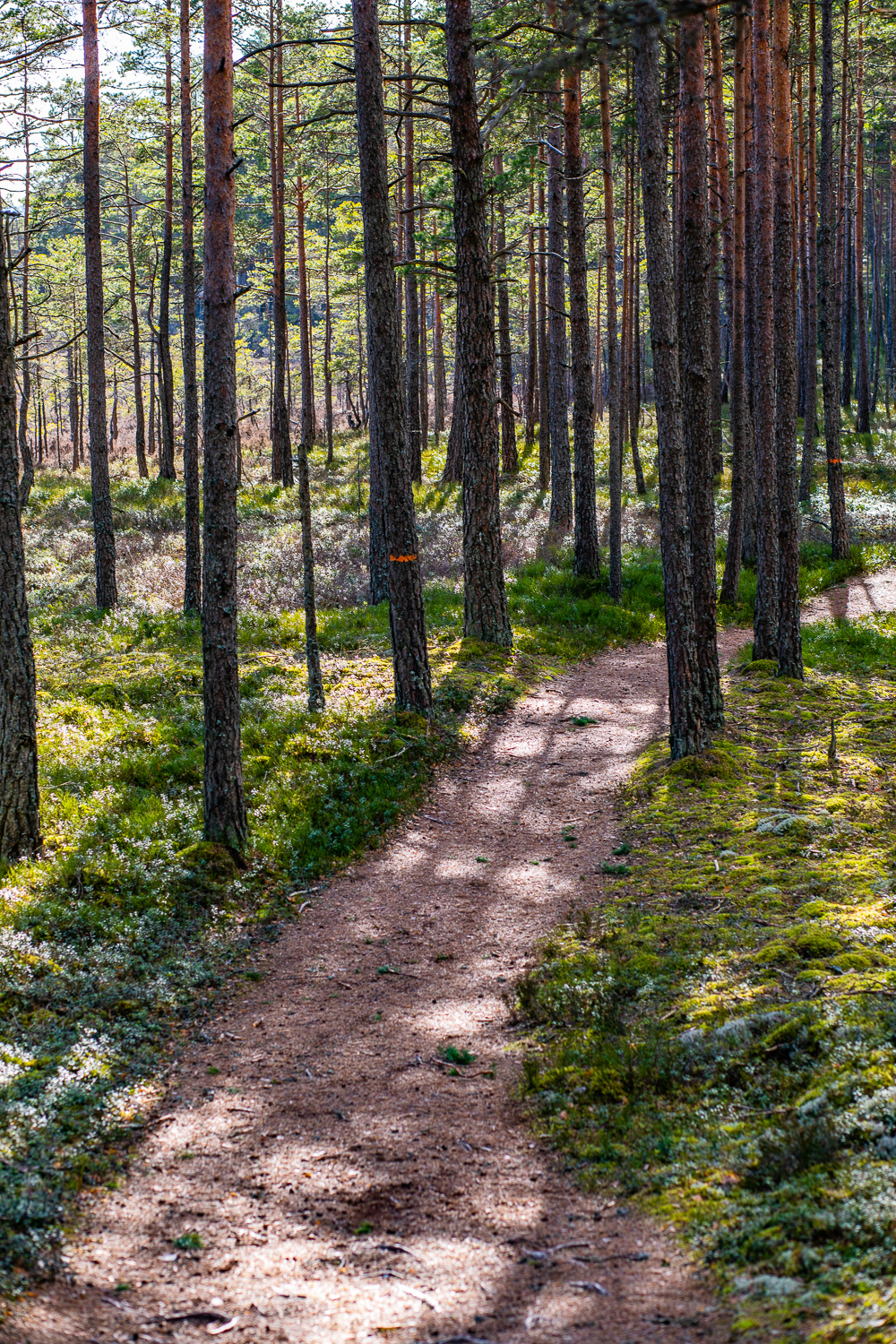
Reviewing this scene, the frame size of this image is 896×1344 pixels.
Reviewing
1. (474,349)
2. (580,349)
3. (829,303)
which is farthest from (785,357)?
(829,303)

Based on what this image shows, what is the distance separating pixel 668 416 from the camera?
9.38 m

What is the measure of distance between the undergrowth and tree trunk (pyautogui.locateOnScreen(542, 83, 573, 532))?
13.0 m

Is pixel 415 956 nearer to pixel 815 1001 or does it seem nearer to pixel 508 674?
pixel 815 1001

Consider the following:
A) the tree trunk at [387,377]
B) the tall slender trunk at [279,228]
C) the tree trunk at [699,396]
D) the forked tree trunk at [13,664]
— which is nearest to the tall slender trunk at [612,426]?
the tree trunk at [699,396]

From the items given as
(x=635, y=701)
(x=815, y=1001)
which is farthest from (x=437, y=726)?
(x=815, y=1001)

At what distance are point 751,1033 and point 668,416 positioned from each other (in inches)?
248

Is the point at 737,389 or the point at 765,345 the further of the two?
the point at 737,389

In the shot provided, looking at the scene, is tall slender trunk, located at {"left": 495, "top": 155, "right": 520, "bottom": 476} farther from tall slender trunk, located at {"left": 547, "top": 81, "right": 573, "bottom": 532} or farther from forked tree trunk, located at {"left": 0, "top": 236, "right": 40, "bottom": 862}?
forked tree trunk, located at {"left": 0, "top": 236, "right": 40, "bottom": 862}

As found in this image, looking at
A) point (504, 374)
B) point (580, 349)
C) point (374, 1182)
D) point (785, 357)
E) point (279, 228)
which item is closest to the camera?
point (374, 1182)

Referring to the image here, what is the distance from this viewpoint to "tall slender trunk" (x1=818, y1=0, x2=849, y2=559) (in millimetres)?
18875

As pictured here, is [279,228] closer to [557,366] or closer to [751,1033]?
[557,366]

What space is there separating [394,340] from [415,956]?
285 inches

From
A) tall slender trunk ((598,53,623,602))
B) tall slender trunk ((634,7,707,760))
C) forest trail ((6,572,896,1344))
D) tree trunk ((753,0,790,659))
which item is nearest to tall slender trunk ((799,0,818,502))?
tall slender trunk ((598,53,623,602))

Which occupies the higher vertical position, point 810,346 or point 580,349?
point 810,346
